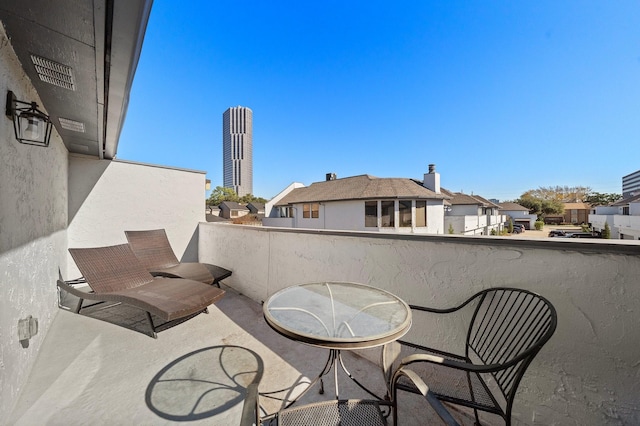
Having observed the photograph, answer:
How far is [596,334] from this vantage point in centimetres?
129

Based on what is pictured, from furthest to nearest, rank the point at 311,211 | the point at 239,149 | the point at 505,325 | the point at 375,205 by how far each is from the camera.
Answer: the point at 239,149, the point at 311,211, the point at 375,205, the point at 505,325

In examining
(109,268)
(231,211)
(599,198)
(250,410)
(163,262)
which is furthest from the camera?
(599,198)

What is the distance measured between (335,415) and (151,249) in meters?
4.69

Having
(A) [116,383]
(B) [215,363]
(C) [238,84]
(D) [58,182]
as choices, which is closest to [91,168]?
(D) [58,182]

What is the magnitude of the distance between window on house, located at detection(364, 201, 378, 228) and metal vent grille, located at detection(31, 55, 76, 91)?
51.1 ft

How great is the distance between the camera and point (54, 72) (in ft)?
6.82

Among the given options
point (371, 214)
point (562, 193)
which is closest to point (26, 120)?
point (371, 214)

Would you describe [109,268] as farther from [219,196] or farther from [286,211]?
[219,196]

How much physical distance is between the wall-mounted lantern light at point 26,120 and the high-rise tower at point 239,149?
280 ft

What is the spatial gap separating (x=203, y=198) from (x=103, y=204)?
206cm

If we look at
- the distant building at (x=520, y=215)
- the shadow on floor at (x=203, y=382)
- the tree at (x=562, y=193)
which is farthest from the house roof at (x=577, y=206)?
the shadow on floor at (x=203, y=382)

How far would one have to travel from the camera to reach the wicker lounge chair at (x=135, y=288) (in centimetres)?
262

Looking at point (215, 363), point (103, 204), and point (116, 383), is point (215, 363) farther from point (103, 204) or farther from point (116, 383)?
point (103, 204)

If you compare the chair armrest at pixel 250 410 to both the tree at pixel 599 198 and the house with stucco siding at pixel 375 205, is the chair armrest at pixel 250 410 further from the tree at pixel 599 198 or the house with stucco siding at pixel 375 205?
the tree at pixel 599 198
